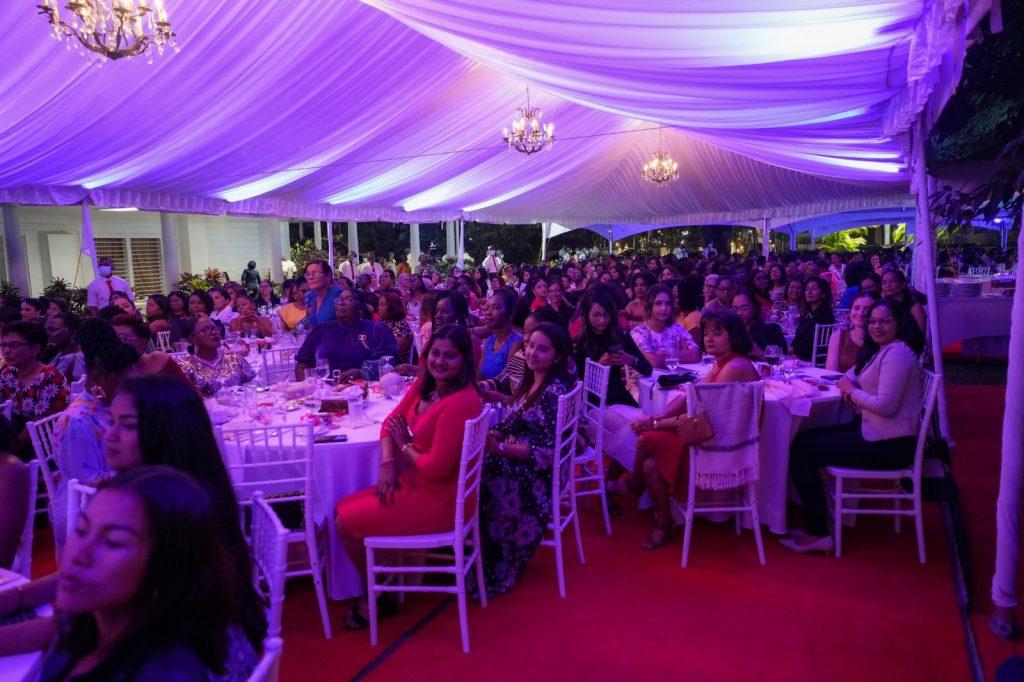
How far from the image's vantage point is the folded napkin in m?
3.97

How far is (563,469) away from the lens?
3936mm

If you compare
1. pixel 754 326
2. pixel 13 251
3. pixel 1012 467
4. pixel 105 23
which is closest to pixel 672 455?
pixel 1012 467

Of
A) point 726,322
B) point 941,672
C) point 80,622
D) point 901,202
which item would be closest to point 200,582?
point 80,622

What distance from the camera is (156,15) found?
173 inches

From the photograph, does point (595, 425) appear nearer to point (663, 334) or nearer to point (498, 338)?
point (498, 338)

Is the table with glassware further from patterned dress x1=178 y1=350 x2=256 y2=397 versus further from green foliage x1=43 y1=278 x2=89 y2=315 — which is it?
green foliage x1=43 y1=278 x2=89 y2=315

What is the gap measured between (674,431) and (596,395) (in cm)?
67

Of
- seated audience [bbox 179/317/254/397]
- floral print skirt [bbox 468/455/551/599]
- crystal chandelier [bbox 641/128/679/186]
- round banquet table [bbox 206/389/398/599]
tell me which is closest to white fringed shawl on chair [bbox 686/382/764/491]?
floral print skirt [bbox 468/455/551/599]

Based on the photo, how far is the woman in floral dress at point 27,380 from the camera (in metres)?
3.56

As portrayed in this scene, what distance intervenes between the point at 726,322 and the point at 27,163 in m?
7.79

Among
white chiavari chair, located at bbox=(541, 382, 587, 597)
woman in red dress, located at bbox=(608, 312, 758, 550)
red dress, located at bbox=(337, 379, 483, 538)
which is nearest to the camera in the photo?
red dress, located at bbox=(337, 379, 483, 538)

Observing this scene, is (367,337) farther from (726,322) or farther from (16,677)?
(16,677)

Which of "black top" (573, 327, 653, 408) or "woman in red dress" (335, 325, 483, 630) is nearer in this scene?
"woman in red dress" (335, 325, 483, 630)

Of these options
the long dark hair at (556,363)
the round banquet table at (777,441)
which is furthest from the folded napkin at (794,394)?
the long dark hair at (556,363)
